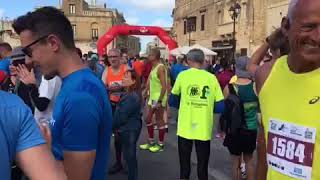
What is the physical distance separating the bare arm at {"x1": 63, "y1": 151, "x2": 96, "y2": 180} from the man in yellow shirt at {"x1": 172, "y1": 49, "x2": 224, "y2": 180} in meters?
3.69

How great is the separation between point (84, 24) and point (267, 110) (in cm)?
9475

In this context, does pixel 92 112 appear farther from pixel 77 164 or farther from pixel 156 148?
pixel 156 148

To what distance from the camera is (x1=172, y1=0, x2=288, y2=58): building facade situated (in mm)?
38438

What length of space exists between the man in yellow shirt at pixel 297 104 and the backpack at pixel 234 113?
142 inches

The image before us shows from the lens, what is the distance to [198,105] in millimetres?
6145

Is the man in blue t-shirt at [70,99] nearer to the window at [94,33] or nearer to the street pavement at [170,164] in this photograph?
the street pavement at [170,164]

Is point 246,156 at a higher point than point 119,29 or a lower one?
lower

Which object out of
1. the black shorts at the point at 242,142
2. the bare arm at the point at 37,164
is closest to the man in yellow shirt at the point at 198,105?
the black shorts at the point at 242,142

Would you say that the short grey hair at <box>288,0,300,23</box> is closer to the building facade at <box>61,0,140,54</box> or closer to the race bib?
the race bib

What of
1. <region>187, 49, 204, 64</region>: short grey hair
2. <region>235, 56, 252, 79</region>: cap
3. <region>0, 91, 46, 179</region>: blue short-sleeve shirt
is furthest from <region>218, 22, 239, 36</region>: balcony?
<region>0, 91, 46, 179</region>: blue short-sleeve shirt

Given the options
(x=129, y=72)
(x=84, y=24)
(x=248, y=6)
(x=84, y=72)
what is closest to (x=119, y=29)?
(x=248, y=6)

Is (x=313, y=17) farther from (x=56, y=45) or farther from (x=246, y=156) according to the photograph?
(x=246, y=156)

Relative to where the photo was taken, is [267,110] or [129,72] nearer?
[267,110]

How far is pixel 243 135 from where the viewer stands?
20.1ft
